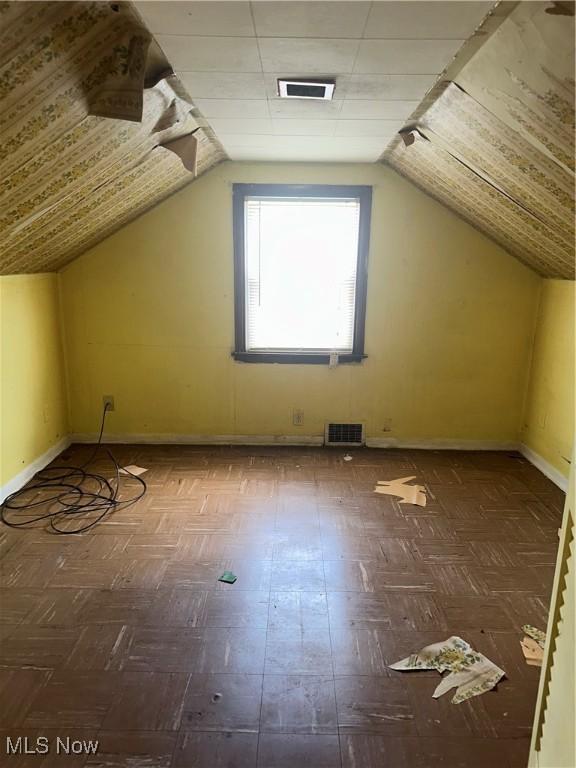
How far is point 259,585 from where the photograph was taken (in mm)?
2303

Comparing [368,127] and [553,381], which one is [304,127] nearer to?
[368,127]

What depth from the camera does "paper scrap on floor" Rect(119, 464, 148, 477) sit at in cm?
350

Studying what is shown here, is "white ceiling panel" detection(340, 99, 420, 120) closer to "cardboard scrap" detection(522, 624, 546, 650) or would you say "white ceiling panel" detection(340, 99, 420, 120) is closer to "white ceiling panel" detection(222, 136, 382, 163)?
"white ceiling panel" detection(222, 136, 382, 163)

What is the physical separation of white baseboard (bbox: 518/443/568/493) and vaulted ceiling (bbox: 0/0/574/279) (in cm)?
143

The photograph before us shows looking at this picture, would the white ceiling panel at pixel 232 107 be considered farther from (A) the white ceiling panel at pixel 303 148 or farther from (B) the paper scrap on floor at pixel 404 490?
(B) the paper scrap on floor at pixel 404 490

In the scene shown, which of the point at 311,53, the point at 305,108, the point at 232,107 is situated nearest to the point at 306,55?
the point at 311,53

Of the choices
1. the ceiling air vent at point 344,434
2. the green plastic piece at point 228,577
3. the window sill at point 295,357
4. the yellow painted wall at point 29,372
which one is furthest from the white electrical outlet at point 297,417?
the yellow painted wall at point 29,372

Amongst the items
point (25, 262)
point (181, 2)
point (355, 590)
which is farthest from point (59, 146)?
point (355, 590)

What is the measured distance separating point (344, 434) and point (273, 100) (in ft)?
8.46

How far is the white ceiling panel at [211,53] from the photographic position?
1.63 metres

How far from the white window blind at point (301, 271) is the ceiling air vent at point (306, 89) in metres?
1.49

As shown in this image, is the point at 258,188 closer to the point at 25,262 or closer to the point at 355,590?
the point at 25,262

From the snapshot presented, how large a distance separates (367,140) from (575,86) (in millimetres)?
1602

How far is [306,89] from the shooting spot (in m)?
2.05
